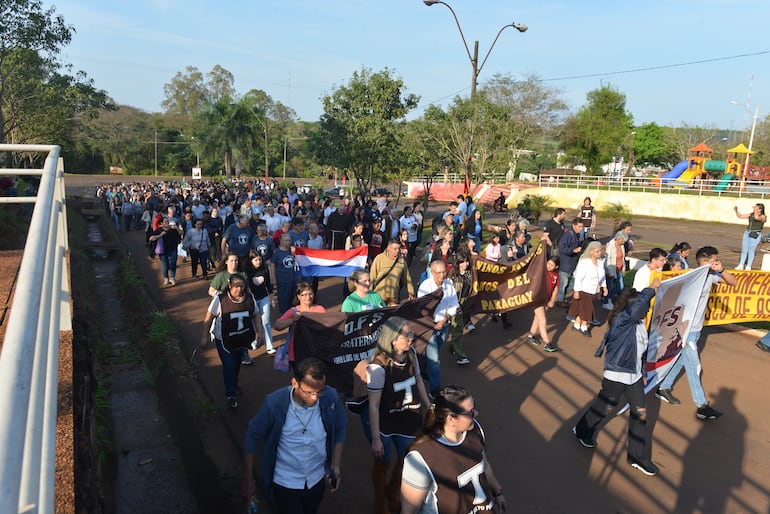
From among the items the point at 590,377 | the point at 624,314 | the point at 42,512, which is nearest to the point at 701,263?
the point at 590,377

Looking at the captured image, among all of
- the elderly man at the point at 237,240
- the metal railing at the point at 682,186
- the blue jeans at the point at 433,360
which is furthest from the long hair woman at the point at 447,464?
the metal railing at the point at 682,186

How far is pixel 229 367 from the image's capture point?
5848 millimetres

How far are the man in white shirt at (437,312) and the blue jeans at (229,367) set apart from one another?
2057 millimetres

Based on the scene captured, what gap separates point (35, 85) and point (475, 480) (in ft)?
81.9

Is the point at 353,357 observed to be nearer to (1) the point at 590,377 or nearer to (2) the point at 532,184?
(1) the point at 590,377

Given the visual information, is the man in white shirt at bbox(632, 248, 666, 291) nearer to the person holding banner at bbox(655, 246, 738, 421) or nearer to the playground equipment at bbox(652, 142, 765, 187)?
the person holding banner at bbox(655, 246, 738, 421)

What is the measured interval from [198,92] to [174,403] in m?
104

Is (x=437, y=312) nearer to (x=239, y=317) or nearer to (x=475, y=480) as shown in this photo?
(x=239, y=317)

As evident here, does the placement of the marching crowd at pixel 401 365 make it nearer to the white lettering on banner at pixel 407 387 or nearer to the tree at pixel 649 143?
the white lettering on banner at pixel 407 387

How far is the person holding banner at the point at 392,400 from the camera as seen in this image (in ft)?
12.8

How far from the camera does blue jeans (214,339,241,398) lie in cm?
580

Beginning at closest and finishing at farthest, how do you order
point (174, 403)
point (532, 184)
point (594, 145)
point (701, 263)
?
point (174, 403)
point (701, 263)
point (532, 184)
point (594, 145)

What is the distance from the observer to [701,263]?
22.8 ft

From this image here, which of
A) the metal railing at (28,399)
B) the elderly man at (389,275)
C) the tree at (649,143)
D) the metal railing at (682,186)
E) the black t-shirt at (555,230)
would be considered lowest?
the elderly man at (389,275)
